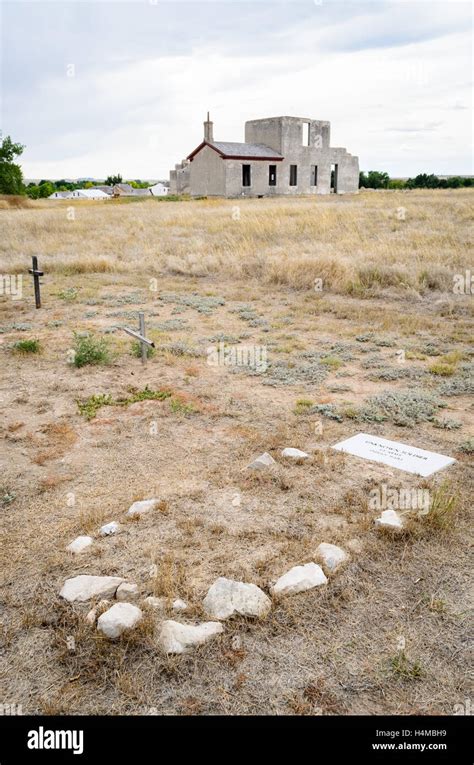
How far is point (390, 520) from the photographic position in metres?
4.20

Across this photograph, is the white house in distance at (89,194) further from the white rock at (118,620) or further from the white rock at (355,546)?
the white rock at (118,620)

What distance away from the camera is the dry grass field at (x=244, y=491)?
298cm

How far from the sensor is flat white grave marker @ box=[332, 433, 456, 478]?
5.15 m

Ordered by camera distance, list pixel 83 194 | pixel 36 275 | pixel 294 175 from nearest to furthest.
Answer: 1. pixel 36 275
2. pixel 294 175
3. pixel 83 194

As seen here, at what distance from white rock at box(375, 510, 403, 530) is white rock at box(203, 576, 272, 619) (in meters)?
1.16

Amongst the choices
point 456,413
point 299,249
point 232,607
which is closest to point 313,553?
point 232,607

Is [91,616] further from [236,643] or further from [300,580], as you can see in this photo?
[300,580]

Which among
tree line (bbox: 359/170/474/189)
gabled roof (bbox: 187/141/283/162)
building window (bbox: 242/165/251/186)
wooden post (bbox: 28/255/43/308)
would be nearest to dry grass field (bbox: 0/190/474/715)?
wooden post (bbox: 28/255/43/308)

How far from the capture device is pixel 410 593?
141 inches

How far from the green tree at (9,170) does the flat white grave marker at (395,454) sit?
53108 millimetres

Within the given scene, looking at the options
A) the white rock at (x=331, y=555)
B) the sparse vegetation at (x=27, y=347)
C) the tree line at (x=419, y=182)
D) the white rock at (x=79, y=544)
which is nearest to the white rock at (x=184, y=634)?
the white rock at (x=331, y=555)

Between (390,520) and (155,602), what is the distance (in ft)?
5.92

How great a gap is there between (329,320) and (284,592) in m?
7.67

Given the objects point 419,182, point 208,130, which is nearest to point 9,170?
point 208,130
